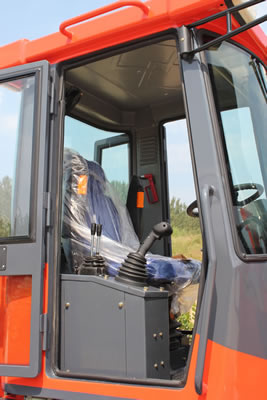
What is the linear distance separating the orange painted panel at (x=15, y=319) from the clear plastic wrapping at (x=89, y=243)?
356 mm

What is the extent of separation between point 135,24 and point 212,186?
0.87 metres

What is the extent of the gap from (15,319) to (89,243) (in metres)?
0.61

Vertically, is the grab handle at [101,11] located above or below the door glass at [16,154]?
above

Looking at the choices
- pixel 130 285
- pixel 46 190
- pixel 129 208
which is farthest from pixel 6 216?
pixel 129 208

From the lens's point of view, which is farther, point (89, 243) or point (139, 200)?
point (139, 200)

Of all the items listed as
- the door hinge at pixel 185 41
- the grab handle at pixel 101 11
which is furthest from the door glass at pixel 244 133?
the grab handle at pixel 101 11

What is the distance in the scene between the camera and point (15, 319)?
2193 millimetres

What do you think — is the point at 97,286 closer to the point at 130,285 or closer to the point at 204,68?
the point at 130,285

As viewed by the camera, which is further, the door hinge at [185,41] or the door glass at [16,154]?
the door glass at [16,154]

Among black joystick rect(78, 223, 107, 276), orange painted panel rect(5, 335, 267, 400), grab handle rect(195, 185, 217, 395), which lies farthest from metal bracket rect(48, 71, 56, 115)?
orange painted panel rect(5, 335, 267, 400)

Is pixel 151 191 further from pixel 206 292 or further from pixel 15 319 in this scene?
pixel 206 292

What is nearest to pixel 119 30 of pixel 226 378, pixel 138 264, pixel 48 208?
pixel 48 208

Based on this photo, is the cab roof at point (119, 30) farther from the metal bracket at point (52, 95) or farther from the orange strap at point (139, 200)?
the orange strap at point (139, 200)

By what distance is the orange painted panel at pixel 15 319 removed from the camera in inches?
84.7
